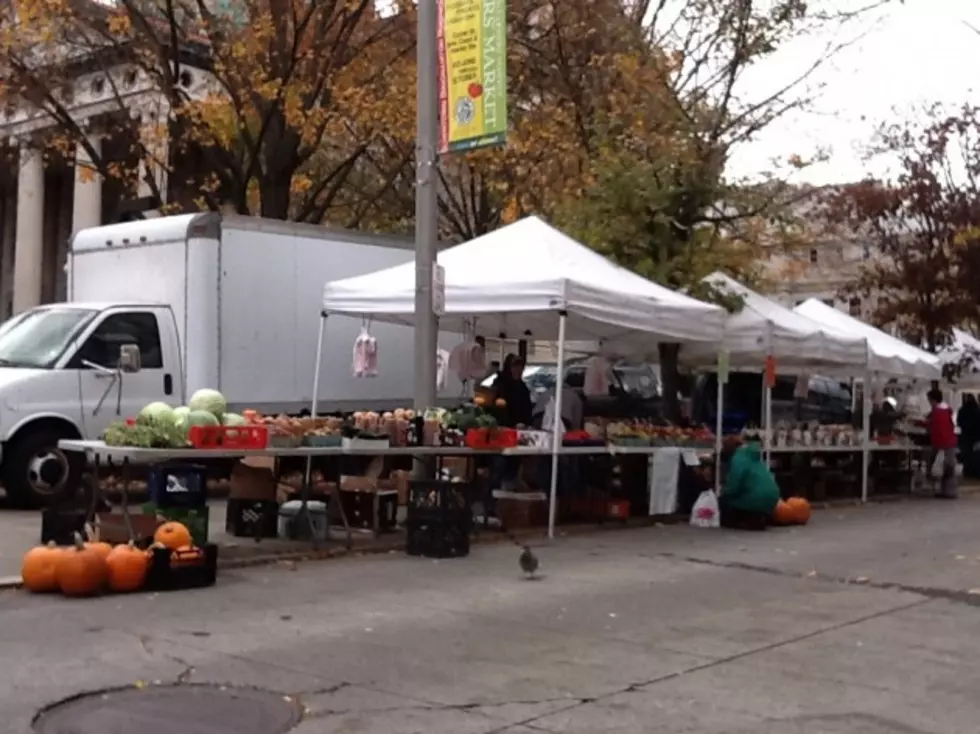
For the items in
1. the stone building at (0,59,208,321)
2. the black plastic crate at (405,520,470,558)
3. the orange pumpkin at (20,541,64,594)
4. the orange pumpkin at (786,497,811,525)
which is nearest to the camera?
the orange pumpkin at (20,541,64,594)

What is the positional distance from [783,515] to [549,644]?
7614 mm

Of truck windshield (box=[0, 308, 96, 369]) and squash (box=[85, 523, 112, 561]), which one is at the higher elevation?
truck windshield (box=[0, 308, 96, 369])

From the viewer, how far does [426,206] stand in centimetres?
1227

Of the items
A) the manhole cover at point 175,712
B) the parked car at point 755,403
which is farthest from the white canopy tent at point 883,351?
the manhole cover at point 175,712

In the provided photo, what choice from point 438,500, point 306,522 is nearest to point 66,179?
point 306,522

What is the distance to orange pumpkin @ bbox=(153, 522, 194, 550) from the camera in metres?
9.16

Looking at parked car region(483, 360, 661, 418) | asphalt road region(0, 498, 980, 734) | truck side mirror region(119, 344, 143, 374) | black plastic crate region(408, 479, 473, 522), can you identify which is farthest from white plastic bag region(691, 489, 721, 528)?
truck side mirror region(119, 344, 143, 374)

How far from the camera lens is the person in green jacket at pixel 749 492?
13859 mm

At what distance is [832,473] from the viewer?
18.3 metres

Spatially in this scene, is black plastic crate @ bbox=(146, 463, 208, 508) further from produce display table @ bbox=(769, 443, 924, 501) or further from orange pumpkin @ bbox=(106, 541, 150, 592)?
→ produce display table @ bbox=(769, 443, 924, 501)

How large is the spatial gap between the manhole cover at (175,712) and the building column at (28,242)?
3216 centimetres

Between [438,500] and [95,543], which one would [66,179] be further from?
[95,543]

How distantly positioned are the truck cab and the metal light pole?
287 cm

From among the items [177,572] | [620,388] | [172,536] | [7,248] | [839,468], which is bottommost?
[177,572]
